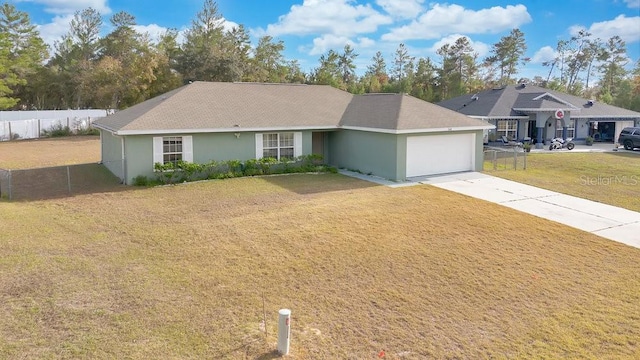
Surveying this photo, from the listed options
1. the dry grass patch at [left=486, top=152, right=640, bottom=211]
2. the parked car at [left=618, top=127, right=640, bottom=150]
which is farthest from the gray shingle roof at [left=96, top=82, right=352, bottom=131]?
the parked car at [left=618, top=127, right=640, bottom=150]

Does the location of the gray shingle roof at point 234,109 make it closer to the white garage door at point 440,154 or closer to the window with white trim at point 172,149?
the window with white trim at point 172,149

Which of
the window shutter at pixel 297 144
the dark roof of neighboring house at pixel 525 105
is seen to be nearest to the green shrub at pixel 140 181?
the window shutter at pixel 297 144

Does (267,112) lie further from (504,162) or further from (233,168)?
(504,162)

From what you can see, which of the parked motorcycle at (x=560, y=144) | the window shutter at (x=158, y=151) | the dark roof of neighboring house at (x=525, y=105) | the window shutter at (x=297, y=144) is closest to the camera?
the window shutter at (x=158, y=151)

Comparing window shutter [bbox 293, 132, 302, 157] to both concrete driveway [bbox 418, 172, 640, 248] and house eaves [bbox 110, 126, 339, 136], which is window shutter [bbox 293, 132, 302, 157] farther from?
concrete driveway [bbox 418, 172, 640, 248]

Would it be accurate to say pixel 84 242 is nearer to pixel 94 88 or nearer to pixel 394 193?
pixel 394 193
